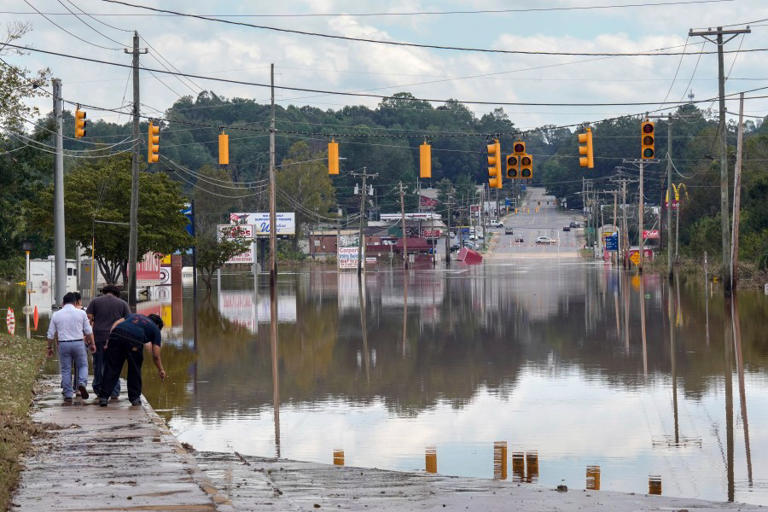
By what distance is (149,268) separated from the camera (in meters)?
62.4

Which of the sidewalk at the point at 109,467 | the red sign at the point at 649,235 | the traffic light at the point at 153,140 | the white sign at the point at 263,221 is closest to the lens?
the sidewalk at the point at 109,467

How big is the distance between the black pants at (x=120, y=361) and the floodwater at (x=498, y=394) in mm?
688

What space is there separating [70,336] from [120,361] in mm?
986

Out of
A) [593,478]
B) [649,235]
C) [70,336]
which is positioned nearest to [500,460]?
[593,478]

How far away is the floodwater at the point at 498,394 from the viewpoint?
13.2m

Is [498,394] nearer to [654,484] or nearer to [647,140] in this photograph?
[654,484]

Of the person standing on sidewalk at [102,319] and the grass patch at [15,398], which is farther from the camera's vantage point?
the person standing on sidewalk at [102,319]

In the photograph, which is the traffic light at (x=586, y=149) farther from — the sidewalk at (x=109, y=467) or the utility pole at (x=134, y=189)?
the sidewalk at (x=109, y=467)

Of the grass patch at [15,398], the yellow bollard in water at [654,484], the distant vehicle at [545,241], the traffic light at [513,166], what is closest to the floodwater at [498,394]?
the yellow bollard in water at [654,484]

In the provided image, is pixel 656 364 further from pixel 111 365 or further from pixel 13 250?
pixel 13 250

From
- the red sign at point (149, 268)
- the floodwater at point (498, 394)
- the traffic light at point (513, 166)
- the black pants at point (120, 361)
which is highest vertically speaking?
the traffic light at point (513, 166)

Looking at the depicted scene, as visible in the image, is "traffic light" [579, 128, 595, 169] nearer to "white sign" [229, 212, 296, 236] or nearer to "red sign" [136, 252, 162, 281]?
"red sign" [136, 252, 162, 281]

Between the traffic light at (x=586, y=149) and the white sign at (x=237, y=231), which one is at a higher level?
the traffic light at (x=586, y=149)

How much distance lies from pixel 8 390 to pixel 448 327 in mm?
17465
